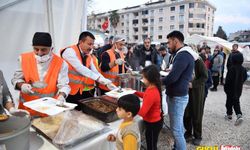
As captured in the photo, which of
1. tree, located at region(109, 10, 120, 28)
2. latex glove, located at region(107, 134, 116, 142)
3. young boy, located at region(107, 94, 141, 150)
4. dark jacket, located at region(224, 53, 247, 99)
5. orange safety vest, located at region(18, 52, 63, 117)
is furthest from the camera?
tree, located at region(109, 10, 120, 28)

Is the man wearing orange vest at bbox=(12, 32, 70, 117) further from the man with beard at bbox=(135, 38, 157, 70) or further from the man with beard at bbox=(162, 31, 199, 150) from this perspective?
the man with beard at bbox=(135, 38, 157, 70)

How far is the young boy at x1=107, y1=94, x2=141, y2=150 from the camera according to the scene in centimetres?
112

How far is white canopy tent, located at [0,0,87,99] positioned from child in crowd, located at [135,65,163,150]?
160 cm

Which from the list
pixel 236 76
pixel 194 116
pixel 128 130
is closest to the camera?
pixel 128 130

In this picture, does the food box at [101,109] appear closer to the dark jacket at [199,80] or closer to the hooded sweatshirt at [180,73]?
the hooded sweatshirt at [180,73]

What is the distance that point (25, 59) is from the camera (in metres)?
1.54

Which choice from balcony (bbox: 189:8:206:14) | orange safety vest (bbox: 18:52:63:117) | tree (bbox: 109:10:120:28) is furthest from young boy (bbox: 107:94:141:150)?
tree (bbox: 109:10:120:28)

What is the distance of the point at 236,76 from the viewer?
3.43m

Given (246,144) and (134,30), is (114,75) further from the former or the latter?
(134,30)

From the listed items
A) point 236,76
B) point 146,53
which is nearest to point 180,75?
point 236,76

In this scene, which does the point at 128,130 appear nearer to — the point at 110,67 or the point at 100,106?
the point at 100,106

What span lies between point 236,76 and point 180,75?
6.83 ft

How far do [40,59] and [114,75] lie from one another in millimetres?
1152

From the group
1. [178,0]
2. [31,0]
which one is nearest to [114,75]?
[31,0]
